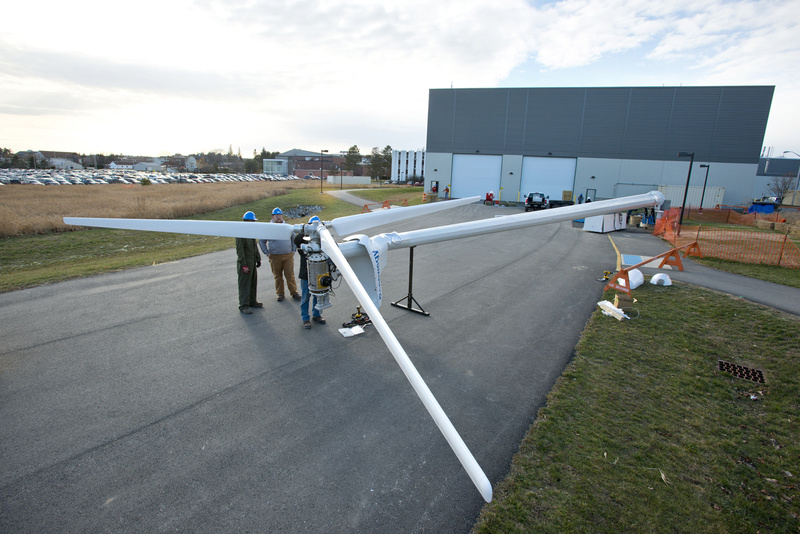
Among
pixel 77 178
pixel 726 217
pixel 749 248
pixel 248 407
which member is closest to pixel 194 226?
pixel 248 407

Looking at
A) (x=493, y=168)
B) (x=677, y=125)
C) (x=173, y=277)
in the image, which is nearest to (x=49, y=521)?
(x=173, y=277)

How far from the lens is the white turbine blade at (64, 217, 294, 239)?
5062 mm

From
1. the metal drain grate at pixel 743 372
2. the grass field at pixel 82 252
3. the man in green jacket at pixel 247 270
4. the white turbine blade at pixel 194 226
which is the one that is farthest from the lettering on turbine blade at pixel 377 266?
the grass field at pixel 82 252

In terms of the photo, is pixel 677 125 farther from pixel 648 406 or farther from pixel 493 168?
pixel 648 406

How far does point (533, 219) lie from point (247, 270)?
6662 mm

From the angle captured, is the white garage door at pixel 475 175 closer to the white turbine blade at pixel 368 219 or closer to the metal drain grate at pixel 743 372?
the white turbine blade at pixel 368 219

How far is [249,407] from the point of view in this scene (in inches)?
221

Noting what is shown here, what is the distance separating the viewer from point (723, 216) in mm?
31969

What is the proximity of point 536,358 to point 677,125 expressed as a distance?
4660 centimetres

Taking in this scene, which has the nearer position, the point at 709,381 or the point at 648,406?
the point at 648,406

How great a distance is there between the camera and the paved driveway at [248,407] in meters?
3.96

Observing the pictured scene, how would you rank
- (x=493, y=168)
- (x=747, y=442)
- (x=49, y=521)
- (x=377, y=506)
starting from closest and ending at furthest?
(x=49, y=521)
(x=377, y=506)
(x=747, y=442)
(x=493, y=168)

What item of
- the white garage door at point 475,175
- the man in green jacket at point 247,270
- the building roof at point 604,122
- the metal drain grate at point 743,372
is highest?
the building roof at point 604,122

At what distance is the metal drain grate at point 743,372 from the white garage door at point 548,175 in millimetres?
41331
